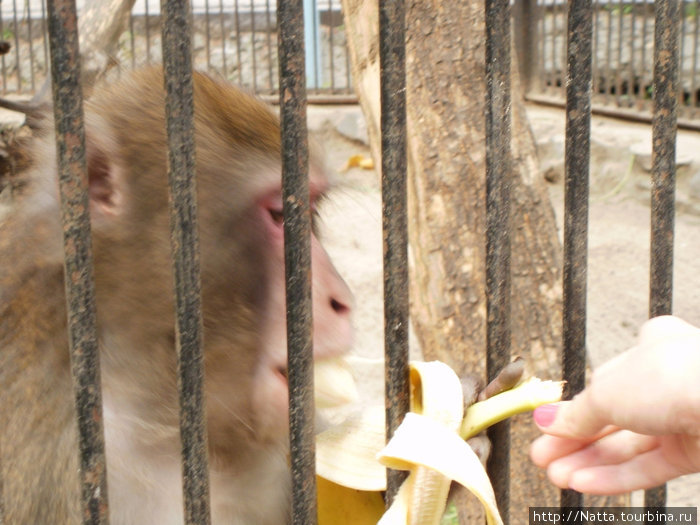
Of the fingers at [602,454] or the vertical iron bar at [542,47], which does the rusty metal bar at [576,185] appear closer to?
the fingers at [602,454]

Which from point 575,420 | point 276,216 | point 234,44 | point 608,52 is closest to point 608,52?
point 608,52

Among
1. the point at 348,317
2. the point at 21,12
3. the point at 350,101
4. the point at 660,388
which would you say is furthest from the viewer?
the point at 21,12

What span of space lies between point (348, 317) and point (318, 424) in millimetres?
281

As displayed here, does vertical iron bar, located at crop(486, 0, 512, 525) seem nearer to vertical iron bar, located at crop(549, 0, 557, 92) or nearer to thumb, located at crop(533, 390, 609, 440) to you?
thumb, located at crop(533, 390, 609, 440)

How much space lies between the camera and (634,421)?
0.84 m

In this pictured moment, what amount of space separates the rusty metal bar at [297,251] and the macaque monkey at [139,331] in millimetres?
370

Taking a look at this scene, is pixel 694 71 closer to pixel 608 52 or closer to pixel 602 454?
pixel 608 52

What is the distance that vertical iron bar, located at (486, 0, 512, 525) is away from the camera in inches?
38.1

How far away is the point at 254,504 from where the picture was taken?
1.45 metres

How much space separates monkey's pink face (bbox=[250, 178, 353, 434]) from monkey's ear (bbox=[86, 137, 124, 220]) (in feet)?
0.82

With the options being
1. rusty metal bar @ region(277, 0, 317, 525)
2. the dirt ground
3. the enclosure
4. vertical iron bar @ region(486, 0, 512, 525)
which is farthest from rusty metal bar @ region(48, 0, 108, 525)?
the dirt ground

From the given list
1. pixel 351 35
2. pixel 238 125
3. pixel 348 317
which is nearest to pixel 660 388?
pixel 348 317

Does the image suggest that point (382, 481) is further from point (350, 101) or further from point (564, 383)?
point (350, 101)

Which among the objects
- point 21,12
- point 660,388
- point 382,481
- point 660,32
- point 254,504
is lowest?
point 254,504
